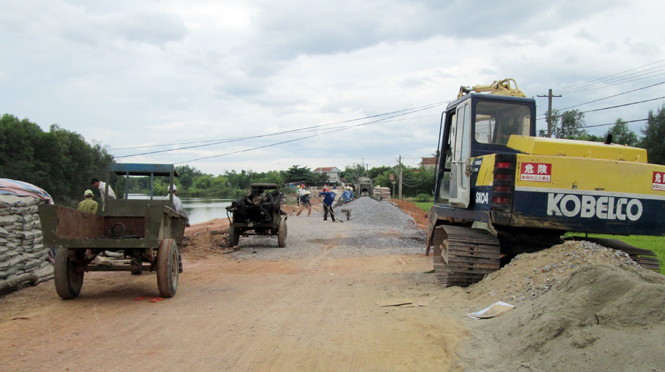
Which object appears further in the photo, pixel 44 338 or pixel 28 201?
pixel 28 201

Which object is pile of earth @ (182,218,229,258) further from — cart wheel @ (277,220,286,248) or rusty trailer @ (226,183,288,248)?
cart wheel @ (277,220,286,248)

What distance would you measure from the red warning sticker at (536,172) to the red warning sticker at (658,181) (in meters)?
1.35

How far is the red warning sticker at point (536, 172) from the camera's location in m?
6.03

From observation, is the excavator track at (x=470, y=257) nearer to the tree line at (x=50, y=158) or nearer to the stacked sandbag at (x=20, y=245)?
the stacked sandbag at (x=20, y=245)

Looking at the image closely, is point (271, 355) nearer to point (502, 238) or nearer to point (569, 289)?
point (569, 289)

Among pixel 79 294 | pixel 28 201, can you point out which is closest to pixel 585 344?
pixel 79 294

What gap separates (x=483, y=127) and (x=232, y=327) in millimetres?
5021

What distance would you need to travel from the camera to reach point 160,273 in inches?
268

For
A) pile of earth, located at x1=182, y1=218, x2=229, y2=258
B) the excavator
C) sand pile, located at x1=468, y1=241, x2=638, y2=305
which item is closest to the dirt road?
sand pile, located at x1=468, y1=241, x2=638, y2=305

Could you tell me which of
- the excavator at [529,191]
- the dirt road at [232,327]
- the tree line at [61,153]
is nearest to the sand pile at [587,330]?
the dirt road at [232,327]

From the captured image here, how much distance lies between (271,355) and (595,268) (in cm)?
326

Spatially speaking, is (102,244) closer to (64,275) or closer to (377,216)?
(64,275)

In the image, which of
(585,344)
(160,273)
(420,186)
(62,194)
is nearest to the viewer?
(585,344)

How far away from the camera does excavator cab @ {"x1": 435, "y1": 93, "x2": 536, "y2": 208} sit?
742cm
